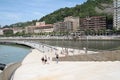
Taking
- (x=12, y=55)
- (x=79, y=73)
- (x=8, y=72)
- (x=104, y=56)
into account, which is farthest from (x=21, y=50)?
(x=79, y=73)

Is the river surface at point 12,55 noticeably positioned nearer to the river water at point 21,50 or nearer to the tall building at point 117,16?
the river water at point 21,50

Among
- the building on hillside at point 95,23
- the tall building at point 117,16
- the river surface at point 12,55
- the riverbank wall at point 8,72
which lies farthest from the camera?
the building on hillside at point 95,23

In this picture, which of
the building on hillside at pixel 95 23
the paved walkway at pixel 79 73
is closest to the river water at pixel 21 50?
the paved walkway at pixel 79 73

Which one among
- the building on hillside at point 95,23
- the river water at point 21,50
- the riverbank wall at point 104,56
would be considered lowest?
the river water at point 21,50

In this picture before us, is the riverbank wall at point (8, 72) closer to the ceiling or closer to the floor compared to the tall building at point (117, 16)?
closer to the floor

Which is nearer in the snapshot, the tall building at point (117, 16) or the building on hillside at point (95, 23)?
the tall building at point (117, 16)

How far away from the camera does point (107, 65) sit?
25875 millimetres

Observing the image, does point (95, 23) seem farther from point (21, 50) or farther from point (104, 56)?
point (104, 56)

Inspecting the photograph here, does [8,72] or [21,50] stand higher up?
[8,72]

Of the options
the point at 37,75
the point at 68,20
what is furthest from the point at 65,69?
the point at 68,20

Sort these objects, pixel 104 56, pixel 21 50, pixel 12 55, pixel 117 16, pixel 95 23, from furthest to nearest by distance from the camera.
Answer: pixel 117 16 → pixel 95 23 → pixel 21 50 → pixel 12 55 → pixel 104 56

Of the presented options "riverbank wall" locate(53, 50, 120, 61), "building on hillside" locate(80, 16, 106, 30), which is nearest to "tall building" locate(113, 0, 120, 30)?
"building on hillside" locate(80, 16, 106, 30)

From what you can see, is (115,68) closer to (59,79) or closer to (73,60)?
(59,79)

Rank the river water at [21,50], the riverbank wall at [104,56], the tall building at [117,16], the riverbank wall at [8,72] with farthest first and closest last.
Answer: the tall building at [117,16] → the river water at [21,50] → the riverbank wall at [104,56] → the riverbank wall at [8,72]
